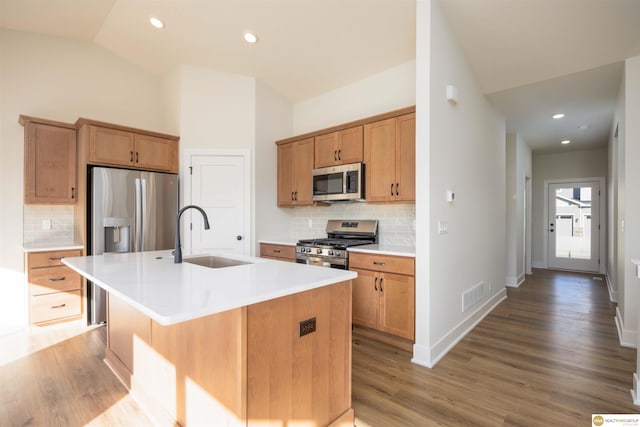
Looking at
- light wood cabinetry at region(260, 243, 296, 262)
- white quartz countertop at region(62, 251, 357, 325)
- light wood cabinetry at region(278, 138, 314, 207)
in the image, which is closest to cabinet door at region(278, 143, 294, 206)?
light wood cabinetry at region(278, 138, 314, 207)

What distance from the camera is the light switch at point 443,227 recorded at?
2.70 metres

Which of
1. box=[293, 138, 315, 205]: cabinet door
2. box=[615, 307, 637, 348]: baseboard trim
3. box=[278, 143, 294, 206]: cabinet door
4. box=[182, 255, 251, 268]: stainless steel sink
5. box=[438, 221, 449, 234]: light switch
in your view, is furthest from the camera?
box=[278, 143, 294, 206]: cabinet door

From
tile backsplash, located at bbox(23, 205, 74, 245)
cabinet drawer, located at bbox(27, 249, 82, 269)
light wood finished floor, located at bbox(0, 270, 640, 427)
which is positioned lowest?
light wood finished floor, located at bbox(0, 270, 640, 427)

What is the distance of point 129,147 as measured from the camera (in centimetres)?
374

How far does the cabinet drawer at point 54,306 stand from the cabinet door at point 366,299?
3065mm

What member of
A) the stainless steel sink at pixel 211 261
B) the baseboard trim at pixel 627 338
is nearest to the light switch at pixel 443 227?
the stainless steel sink at pixel 211 261

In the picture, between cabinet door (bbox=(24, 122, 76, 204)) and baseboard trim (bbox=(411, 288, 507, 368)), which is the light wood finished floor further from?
cabinet door (bbox=(24, 122, 76, 204))

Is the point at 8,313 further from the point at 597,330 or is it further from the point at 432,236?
the point at 597,330

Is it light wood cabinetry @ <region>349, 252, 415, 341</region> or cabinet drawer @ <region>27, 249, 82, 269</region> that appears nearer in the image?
light wood cabinetry @ <region>349, 252, 415, 341</region>

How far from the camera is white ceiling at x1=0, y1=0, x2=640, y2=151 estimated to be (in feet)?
9.16

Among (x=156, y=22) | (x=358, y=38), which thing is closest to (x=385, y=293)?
(x=358, y=38)

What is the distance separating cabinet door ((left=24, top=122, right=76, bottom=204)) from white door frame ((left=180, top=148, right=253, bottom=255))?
3.83 feet

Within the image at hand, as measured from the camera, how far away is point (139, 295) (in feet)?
4.14

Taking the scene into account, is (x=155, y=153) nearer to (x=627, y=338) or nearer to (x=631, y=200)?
(x=631, y=200)
